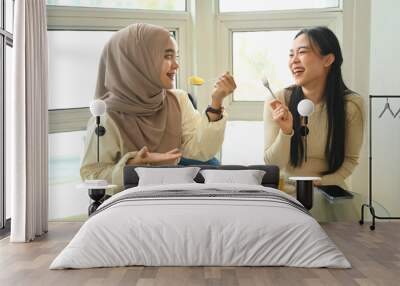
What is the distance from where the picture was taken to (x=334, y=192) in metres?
6.63

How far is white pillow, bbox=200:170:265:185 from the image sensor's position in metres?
6.14

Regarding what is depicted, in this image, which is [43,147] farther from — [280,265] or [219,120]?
[280,265]

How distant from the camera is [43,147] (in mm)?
6109

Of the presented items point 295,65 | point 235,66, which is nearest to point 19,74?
point 235,66

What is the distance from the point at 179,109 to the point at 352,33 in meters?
2.05

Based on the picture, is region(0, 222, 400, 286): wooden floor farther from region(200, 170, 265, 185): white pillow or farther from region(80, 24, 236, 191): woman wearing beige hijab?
region(80, 24, 236, 191): woman wearing beige hijab

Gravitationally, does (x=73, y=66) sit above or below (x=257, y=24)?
below

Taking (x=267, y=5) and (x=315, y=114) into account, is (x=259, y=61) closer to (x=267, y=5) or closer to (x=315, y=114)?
(x=267, y=5)

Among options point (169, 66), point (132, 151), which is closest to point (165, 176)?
point (132, 151)

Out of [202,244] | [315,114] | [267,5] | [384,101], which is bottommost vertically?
[202,244]

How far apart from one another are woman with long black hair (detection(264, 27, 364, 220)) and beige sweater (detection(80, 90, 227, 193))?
2.02 feet

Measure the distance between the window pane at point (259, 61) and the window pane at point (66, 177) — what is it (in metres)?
1.86

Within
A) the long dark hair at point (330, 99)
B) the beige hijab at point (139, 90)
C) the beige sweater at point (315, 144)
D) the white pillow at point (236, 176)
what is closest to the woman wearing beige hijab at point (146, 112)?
the beige hijab at point (139, 90)

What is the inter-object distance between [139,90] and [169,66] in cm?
42
